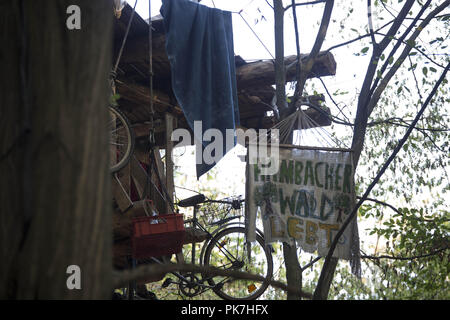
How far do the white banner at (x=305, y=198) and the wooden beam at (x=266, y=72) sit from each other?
6.68ft

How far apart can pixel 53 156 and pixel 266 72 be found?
4.95 m

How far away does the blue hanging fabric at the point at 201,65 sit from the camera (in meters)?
4.93

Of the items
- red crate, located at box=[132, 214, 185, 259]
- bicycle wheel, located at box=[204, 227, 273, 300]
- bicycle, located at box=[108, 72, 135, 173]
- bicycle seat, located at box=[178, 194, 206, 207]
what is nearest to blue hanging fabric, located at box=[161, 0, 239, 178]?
bicycle seat, located at box=[178, 194, 206, 207]

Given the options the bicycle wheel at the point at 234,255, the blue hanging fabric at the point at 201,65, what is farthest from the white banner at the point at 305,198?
the bicycle wheel at the point at 234,255

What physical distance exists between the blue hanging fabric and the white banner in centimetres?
134

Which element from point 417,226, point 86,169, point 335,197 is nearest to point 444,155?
point 417,226

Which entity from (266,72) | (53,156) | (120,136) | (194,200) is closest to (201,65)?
(266,72)

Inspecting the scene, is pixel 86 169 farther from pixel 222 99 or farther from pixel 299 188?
pixel 222 99

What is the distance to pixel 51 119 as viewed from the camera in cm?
95

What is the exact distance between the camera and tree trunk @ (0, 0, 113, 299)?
0.93m

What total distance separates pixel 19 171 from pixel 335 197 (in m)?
3.00

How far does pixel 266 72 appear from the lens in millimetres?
5672

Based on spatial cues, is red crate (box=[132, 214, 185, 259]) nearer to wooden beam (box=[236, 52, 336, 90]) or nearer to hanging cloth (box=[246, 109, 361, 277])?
hanging cloth (box=[246, 109, 361, 277])

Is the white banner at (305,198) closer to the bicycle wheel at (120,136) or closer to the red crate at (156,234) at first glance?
the red crate at (156,234)
